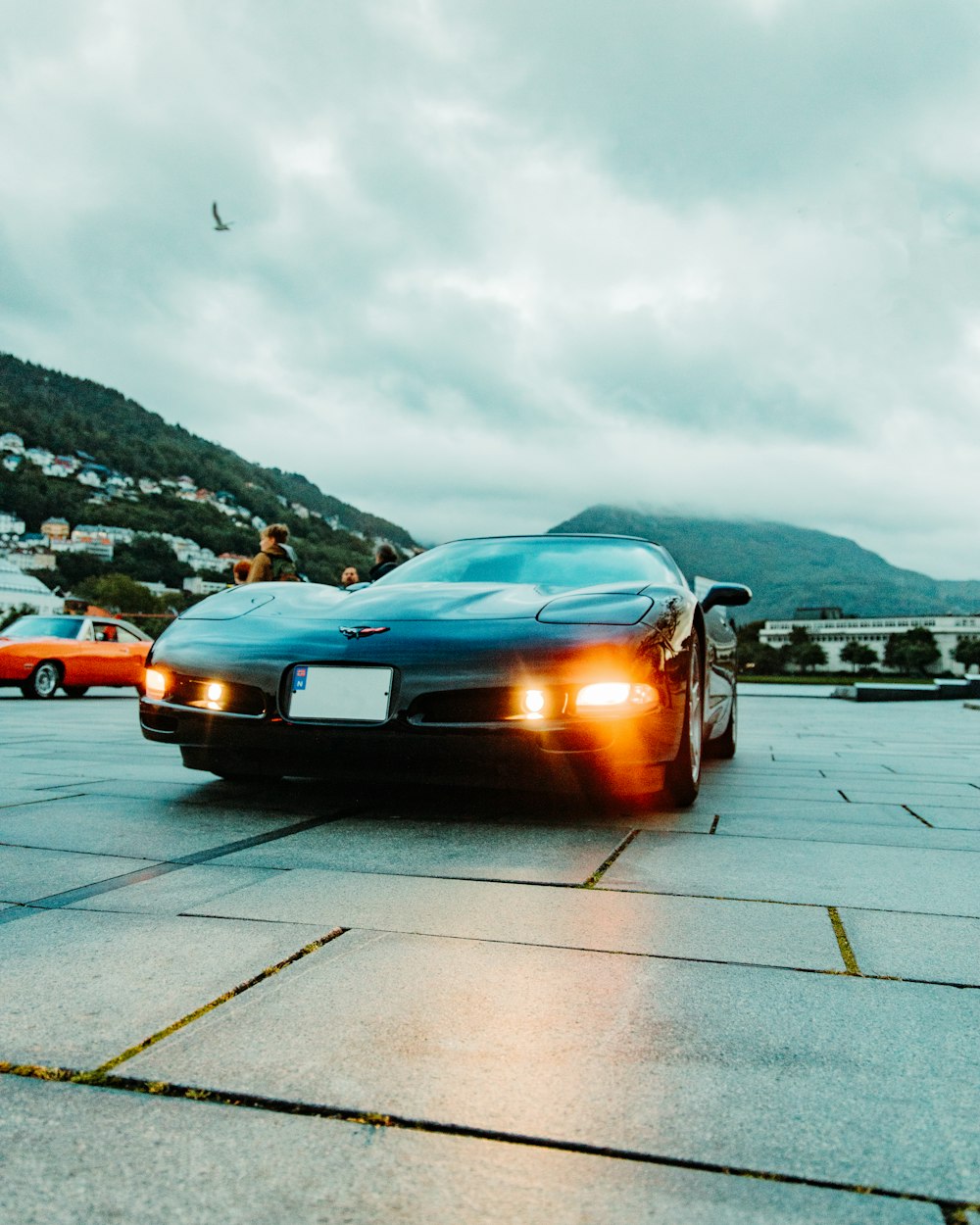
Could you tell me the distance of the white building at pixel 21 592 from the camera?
89.5 m

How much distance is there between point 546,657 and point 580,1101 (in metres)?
2.00

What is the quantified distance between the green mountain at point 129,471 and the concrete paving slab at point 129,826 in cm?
12420

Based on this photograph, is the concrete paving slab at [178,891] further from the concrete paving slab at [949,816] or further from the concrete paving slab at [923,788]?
the concrete paving slab at [923,788]

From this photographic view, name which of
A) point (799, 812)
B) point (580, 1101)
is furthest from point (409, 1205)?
→ point (799, 812)

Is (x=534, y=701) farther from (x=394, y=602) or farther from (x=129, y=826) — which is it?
(x=129, y=826)

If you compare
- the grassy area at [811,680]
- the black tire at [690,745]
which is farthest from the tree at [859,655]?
the black tire at [690,745]

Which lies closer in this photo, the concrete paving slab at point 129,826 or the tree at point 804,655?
the concrete paving slab at point 129,826

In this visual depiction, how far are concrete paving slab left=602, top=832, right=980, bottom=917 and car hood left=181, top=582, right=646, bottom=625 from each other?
2.95 ft

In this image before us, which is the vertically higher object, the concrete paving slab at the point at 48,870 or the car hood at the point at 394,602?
the car hood at the point at 394,602

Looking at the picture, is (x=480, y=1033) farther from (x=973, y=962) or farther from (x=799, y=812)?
(x=799, y=812)

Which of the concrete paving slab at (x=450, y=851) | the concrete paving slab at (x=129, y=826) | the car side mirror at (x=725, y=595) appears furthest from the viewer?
the car side mirror at (x=725, y=595)

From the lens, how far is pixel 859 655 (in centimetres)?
13488

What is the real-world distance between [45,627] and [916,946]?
13.4 m

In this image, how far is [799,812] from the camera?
408cm
